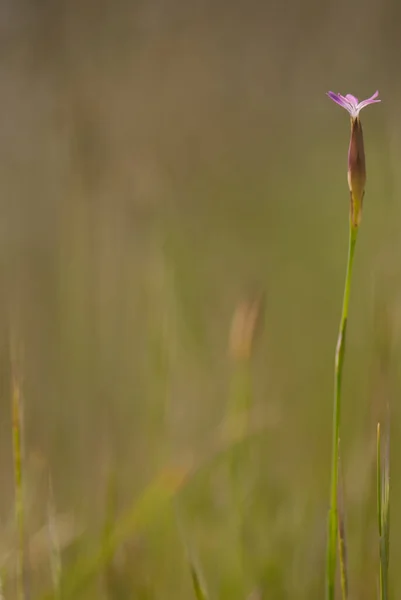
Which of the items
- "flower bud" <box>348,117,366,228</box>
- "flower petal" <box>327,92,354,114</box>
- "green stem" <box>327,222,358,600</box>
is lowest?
"green stem" <box>327,222,358,600</box>

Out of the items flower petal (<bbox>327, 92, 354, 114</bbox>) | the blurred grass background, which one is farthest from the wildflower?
the blurred grass background

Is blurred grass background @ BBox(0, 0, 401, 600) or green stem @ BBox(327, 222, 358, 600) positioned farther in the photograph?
blurred grass background @ BBox(0, 0, 401, 600)

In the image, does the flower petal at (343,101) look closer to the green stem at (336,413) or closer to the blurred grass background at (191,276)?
the green stem at (336,413)

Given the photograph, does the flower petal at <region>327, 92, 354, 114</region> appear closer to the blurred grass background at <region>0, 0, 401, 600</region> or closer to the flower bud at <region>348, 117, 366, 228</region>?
the flower bud at <region>348, 117, 366, 228</region>

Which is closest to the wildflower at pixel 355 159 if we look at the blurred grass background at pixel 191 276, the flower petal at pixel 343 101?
the flower petal at pixel 343 101

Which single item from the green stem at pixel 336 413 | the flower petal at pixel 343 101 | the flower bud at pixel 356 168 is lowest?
the green stem at pixel 336 413

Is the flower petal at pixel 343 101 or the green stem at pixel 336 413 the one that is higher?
the flower petal at pixel 343 101

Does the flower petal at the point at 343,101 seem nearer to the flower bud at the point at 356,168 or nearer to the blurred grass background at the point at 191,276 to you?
the flower bud at the point at 356,168

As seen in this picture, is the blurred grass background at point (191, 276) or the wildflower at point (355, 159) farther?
the blurred grass background at point (191, 276)

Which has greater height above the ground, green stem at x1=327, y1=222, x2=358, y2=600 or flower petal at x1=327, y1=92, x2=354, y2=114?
flower petal at x1=327, y1=92, x2=354, y2=114

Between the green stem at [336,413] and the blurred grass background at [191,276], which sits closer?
the green stem at [336,413]
